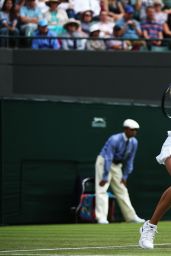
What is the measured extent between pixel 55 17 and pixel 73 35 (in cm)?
58

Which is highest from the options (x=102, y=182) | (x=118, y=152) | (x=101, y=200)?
(x=118, y=152)

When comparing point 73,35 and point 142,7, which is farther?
point 142,7

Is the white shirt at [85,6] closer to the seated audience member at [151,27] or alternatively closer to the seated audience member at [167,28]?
the seated audience member at [151,27]

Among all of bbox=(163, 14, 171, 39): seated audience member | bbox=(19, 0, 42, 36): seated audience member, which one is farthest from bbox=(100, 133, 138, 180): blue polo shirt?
bbox=(163, 14, 171, 39): seated audience member

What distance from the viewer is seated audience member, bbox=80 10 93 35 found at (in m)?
19.2

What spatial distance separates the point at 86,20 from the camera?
760 inches

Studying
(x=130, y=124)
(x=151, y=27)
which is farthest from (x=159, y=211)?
(x=151, y=27)

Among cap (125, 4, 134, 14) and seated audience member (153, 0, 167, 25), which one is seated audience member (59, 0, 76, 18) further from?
seated audience member (153, 0, 167, 25)

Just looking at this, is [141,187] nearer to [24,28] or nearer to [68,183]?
[68,183]

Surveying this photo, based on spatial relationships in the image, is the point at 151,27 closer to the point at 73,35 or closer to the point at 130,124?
the point at 73,35

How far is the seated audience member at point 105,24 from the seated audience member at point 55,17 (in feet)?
2.75

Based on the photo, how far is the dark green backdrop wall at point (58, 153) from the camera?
54.5ft

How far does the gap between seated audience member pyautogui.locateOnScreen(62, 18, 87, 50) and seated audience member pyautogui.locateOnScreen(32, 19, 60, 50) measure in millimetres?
214

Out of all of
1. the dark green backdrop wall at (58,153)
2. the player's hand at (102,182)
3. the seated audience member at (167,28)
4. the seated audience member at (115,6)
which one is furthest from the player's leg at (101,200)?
the seated audience member at (115,6)
